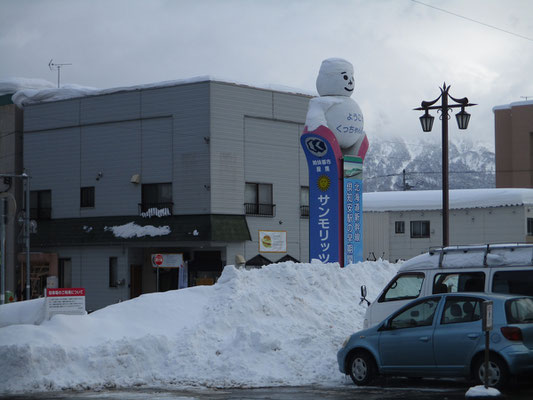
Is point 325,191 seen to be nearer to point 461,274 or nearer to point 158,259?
point 461,274

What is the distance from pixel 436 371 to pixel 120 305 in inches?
325

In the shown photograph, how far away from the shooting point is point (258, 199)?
132 feet

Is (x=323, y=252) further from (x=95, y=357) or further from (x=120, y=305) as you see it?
(x=95, y=357)

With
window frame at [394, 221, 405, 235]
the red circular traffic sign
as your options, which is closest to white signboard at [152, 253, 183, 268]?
the red circular traffic sign

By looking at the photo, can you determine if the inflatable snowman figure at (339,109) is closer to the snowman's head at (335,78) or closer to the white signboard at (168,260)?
the snowman's head at (335,78)

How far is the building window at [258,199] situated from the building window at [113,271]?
22.9 ft

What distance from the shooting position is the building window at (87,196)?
138ft

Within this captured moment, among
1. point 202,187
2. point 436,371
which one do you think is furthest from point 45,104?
point 436,371

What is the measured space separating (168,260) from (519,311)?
91.9 ft

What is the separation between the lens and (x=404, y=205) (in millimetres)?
45406

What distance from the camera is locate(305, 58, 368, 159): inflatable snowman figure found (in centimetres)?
2750

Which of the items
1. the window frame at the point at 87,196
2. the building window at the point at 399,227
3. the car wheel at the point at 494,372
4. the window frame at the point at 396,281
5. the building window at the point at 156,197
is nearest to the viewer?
the car wheel at the point at 494,372

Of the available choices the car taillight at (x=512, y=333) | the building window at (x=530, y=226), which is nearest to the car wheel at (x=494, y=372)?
the car taillight at (x=512, y=333)

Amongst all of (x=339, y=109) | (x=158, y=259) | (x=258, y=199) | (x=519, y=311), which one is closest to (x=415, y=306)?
(x=519, y=311)
